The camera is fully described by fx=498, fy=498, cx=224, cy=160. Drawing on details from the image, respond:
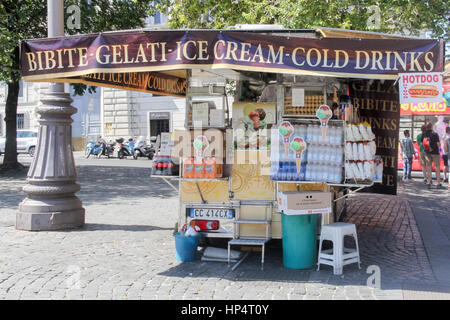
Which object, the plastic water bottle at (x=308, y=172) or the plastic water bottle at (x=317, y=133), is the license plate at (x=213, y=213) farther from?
the plastic water bottle at (x=317, y=133)

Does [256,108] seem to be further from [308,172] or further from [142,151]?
[142,151]

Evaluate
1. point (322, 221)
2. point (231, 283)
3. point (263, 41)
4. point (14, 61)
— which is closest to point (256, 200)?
point (322, 221)

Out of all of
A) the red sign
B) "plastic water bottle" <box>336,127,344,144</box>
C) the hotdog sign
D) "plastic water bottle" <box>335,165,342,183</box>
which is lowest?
"plastic water bottle" <box>335,165,342,183</box>

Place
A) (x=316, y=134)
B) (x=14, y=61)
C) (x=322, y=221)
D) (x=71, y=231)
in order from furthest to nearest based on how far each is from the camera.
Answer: (x=14, y=61) → (x=71, y=231) → (x=322, y=221) → (x=316, y=134)

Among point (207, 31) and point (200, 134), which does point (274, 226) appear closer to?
point (200, 134)

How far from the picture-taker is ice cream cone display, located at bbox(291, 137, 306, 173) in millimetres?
5711

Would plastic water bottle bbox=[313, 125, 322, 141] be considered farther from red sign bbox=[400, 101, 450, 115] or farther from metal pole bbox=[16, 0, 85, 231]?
red sign bbox=[400, 101, 450, 115]

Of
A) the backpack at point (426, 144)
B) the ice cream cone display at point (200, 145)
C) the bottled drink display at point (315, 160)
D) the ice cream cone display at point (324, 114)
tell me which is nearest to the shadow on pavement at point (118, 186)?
the ice cream cone display at point (200, 145)

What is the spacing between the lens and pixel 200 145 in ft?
20.2

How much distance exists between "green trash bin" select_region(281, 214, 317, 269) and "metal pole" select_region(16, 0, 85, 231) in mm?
3843

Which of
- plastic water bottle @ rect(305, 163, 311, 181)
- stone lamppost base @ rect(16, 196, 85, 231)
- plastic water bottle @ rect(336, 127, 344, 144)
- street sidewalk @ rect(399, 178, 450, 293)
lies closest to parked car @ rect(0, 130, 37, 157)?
street sidewalk @ rect(399, 178, 450, 293)

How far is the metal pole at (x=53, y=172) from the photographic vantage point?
7.84m

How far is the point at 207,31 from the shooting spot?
530 centimetres

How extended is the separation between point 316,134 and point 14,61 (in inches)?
521
